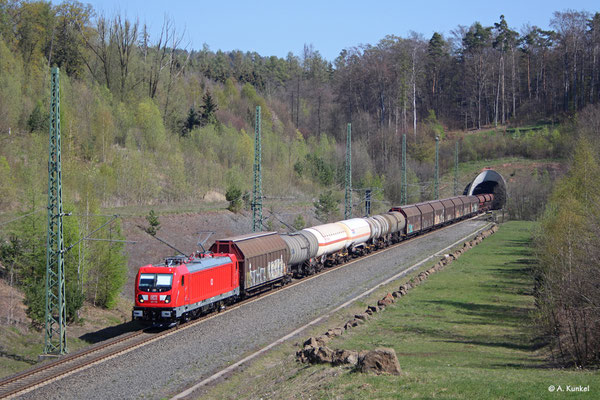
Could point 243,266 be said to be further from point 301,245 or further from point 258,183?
point 258,183

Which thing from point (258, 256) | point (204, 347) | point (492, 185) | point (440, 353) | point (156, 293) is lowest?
point (204, 347)

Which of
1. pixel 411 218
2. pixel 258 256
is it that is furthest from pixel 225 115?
pixel 258 256

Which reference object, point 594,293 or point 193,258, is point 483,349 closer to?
point 594,293

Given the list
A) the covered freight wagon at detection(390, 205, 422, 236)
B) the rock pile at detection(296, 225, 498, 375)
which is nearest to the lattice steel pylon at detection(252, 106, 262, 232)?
the rock pile at detection(296, 225, 498, 375)

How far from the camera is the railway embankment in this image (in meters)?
14.1

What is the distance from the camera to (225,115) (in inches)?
4296

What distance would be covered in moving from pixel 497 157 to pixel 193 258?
92995 mm

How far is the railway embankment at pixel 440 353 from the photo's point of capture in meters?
14.1

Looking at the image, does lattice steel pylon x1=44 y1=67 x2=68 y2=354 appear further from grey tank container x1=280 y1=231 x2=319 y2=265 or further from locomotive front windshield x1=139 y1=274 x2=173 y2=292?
grey tank container x1=280 y1=231 x2=319 y2=265

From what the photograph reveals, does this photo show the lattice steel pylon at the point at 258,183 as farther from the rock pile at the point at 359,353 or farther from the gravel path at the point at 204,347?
the rock pile at the point at 359,353

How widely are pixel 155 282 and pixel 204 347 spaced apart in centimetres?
421

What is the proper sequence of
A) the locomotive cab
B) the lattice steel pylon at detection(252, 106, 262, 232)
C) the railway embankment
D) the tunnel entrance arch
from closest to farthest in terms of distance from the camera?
the railway embankment, the locomotive cab, the lattice steel pylon at detection(252, 106, 262, 232), the tunnel entrance arch

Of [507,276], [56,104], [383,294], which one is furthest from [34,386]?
[507,276]

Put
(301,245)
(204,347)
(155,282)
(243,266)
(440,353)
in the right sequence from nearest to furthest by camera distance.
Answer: (440,353) → (204,347) → (155,282) → (243,266) → (301,245)
